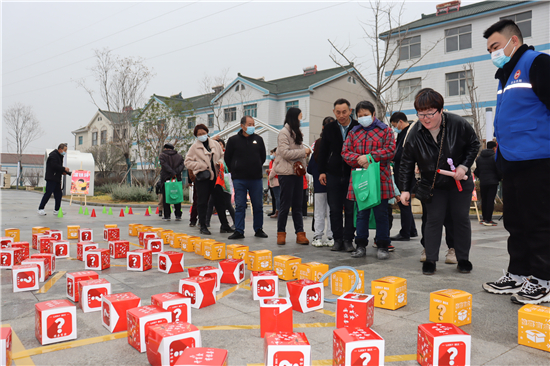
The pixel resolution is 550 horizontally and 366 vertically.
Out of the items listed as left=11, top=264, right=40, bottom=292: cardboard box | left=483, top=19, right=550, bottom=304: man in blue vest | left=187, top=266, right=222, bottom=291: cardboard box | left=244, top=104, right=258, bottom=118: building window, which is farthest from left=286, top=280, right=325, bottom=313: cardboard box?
left=244, top=104, right=258, bottom=118: building window

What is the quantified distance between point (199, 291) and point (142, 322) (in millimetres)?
807

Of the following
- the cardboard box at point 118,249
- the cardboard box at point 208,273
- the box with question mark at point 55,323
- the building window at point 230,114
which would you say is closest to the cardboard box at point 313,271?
the cardboard box at point 208,273

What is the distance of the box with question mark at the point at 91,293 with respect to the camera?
292cm

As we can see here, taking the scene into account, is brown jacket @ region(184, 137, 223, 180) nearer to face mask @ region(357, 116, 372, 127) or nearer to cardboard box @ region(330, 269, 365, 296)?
face mask @ region(357, 116, 372, 127)

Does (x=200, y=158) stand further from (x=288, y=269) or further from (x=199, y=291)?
(x=199, y=291)

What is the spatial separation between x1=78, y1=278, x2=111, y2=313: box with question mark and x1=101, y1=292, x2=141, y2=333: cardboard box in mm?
382

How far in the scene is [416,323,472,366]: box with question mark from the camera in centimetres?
Answer: 199

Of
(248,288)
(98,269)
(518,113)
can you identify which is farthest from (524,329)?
(98,269)

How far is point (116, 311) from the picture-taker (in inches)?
99.3

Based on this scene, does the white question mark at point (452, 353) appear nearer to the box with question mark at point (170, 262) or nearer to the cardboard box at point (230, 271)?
the cardboard box at point (230, 271)

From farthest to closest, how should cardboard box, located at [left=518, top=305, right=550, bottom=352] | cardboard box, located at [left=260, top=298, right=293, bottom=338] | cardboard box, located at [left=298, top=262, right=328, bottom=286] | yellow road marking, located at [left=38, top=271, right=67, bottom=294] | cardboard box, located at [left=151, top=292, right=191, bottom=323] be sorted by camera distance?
1. cardboard box, located at [left=298, top=262, right=328, bottom=286]
2. yellow road marking, located at [left=38, top=271, right=67, bottom=294]
3. cardboard box, located at [left=151, top=292, right=191, bottom=323]
4. cardboard box, located at [left=260, top=298, right=293, bottom=338]
5. cardboard box, located at [left=518, top=305, right=550, bottom=352]

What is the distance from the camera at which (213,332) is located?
8.20ft

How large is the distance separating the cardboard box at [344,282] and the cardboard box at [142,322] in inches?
62.8

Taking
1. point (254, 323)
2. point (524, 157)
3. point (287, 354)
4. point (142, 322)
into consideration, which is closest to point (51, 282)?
point (142, 322)
